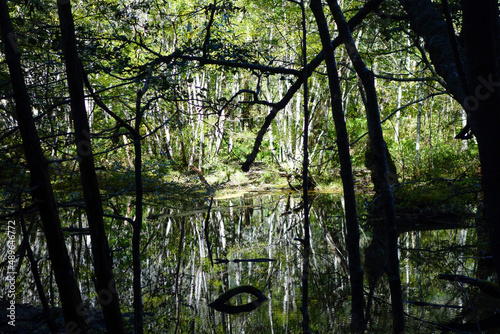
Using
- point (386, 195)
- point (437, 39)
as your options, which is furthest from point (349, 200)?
point (437, 39)

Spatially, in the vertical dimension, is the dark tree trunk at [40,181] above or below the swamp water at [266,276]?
above

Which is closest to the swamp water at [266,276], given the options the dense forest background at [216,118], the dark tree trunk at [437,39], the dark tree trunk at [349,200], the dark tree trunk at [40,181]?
the dense forest background at [216,118]

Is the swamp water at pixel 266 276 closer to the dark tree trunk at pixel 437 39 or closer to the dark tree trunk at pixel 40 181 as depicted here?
the dark tree trunk at pixel 40 181

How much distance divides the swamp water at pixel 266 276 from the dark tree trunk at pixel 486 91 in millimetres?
1334

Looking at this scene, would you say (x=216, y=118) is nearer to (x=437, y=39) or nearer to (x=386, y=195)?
(x=437, y=39)

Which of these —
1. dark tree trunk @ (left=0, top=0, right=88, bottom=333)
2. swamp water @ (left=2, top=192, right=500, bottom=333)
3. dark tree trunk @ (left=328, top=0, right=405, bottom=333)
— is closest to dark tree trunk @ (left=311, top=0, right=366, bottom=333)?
dark tree trunk @ (left=328, top=0, right=405, bottom=333)


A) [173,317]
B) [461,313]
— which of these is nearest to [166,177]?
[173,317]

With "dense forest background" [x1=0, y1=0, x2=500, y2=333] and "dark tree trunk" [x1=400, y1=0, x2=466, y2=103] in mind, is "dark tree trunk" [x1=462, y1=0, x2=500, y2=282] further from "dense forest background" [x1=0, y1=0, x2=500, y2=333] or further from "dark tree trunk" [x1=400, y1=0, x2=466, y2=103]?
"dark tree trunk" [x1=400, y1=0, x2=466, y2=103]

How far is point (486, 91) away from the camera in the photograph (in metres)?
1.20

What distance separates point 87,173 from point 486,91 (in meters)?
2.19

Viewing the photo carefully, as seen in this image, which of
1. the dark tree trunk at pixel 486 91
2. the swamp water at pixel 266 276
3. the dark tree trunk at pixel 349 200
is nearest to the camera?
the dark tree trunk at pixel 486 91

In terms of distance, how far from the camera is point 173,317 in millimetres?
4414

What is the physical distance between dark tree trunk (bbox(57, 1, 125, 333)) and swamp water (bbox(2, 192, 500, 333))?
1.31 ft

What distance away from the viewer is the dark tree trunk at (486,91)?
1.23 m
